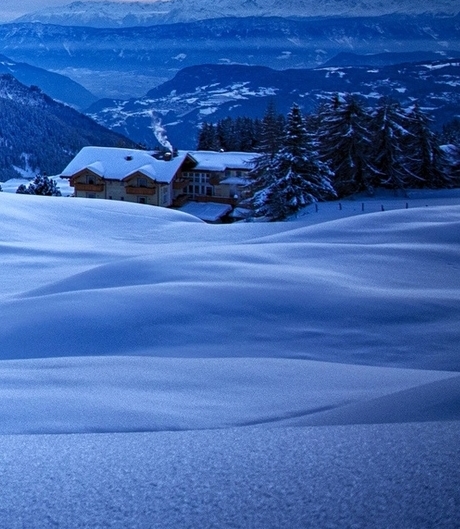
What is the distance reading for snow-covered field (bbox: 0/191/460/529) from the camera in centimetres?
162

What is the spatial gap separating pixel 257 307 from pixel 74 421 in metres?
2.15

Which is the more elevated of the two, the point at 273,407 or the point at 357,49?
the point at 357,49

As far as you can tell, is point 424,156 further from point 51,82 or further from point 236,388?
point 51,82

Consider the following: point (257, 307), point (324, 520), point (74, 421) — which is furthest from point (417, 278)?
point (324, 520)

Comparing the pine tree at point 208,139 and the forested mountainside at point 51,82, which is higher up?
the forested mountainside at point 51,82

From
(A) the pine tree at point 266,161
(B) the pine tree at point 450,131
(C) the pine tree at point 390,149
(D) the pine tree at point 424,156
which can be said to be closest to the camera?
(A) the pine tree at point 266,161

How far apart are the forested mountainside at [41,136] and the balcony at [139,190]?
38983 mm

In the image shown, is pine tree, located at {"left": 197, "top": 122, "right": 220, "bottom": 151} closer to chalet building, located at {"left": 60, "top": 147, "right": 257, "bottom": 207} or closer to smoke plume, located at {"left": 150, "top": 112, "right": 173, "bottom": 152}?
chalet building, located at {"left": 60, "top": 147, "right": 257, "bottom": 207}

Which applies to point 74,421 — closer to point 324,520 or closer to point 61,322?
point 324,520

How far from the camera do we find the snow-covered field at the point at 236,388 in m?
1.62

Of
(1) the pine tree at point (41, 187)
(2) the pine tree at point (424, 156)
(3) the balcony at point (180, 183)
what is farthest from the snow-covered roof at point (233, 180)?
(2) the pine tree at point (424, 156)

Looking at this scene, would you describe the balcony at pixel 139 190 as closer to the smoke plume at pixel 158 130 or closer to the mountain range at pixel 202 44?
the mountain range at pixel 202 44

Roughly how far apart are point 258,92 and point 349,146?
24473mm

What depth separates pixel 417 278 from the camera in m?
5.73
